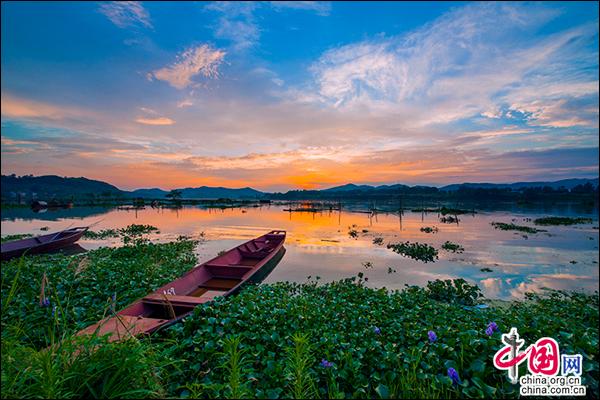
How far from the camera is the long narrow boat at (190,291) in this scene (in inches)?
143

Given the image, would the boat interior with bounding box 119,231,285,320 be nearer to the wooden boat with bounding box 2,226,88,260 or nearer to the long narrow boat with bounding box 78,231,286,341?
the long narrow boat with bounding box 78,231,286,341

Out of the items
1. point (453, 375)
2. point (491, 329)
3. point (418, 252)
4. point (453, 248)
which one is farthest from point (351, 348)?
point (453, 248)

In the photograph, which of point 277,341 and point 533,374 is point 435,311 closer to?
point 533,374

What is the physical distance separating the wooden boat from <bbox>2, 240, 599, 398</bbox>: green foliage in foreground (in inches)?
211

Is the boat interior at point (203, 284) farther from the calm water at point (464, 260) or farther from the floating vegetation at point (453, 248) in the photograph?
the floating vegetation at point (453, 248)

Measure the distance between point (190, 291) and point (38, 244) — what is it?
28.4 ft

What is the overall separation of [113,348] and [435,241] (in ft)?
49.2

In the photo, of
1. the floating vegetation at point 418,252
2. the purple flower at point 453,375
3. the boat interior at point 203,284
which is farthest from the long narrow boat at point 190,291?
the floating vegetation at point 418,252

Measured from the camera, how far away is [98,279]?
6.39 metres

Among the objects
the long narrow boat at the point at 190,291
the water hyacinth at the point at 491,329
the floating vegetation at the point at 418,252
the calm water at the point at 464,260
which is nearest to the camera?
the water hyacinth at the point at 491,329

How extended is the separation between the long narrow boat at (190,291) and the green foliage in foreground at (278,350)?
0.96 feet

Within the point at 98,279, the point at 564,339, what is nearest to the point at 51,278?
the point at 98,279

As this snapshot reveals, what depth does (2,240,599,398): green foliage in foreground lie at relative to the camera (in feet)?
6.46

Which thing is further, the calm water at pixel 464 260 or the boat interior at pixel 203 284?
the calm water at pixel 464 260
